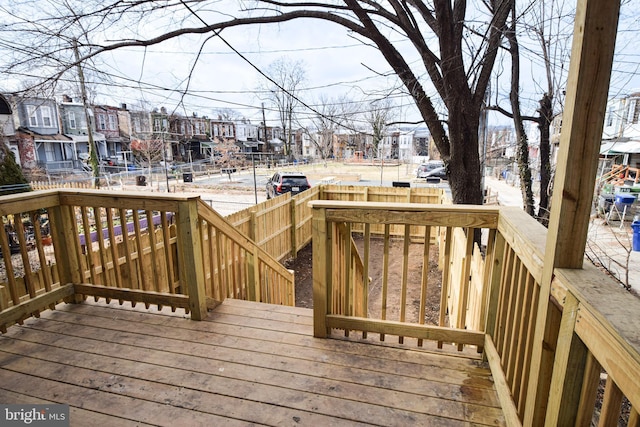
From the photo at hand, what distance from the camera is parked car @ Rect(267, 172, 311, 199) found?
13695mm

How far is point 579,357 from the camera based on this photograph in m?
1.09

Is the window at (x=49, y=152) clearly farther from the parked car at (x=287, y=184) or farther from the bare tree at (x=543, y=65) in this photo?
the bare tree at (x=543, y=65)

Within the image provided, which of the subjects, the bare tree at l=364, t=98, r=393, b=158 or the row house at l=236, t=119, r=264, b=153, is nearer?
the bare tree at l=364, t=98, r=393, b=158

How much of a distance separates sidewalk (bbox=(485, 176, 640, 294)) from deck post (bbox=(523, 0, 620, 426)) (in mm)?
2441

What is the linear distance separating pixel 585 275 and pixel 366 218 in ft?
4.12

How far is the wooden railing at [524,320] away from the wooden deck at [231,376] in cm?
17

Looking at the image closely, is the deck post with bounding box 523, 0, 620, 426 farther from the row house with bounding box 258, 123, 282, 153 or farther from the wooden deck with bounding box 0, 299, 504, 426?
the row house with bounding box 258, 123, 282, 153

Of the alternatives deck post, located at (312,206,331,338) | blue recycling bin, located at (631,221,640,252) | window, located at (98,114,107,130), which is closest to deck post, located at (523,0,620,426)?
deck post, located at (312,206,331,338)

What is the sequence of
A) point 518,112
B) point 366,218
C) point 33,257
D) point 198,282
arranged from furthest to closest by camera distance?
point 33,257 → point 518,112 → point 198,282 → point 366,218

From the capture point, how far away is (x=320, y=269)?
7.90 ft

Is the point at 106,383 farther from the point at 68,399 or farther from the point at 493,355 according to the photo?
the point at 493,355

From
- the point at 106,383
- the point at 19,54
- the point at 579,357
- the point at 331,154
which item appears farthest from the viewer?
the point at 331,154

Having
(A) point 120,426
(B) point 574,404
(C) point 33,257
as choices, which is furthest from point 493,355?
(C) point 33,257

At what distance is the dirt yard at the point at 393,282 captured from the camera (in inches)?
260
